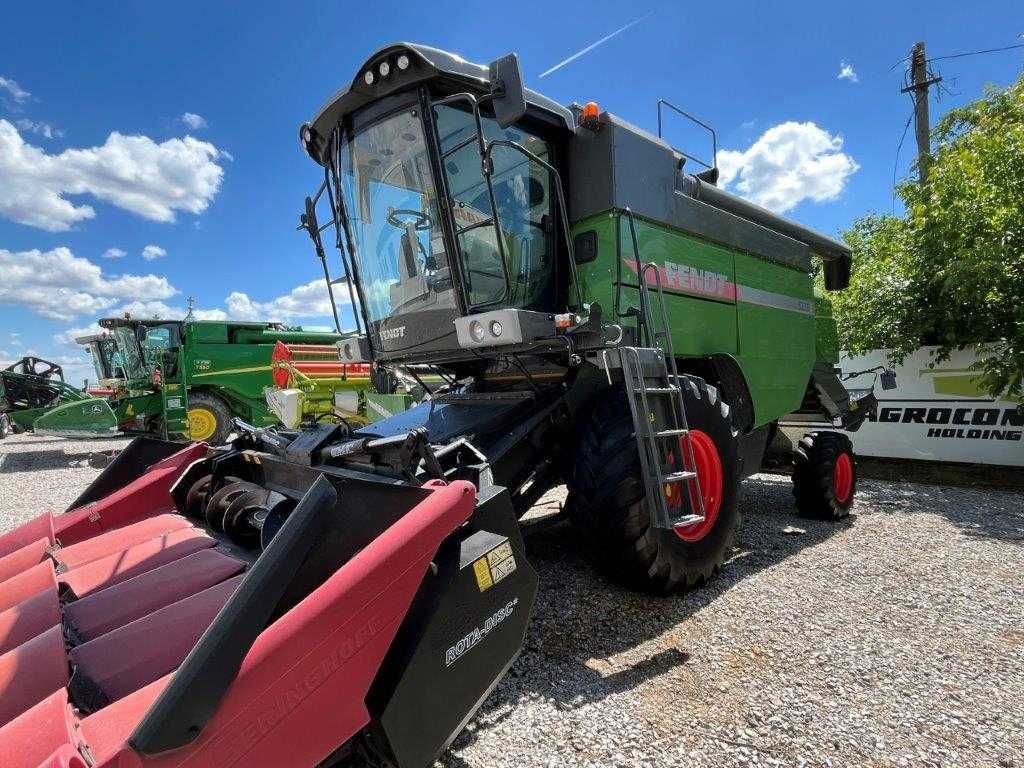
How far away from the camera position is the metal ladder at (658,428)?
2855 millimetres

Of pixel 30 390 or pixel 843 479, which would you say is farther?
pixel 30 390

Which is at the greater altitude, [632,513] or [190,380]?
[190,380]

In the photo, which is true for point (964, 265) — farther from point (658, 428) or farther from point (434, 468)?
point (434, 468)

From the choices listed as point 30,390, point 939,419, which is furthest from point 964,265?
point 30,390

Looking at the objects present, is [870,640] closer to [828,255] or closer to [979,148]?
[828,255]

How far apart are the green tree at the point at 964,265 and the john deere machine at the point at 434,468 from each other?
2711 millimetres

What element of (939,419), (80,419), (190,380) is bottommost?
(939,419)

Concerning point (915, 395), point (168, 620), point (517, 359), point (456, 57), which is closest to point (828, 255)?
point (915, 395)

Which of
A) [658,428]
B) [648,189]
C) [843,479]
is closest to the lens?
[658,428]

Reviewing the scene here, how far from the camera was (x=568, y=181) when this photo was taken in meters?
3.72

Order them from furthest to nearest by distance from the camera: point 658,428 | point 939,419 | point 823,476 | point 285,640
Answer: point 939,419, point 823,476, point 658,428, point 285,640

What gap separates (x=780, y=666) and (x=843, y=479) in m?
3.33

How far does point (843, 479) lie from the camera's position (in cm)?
525

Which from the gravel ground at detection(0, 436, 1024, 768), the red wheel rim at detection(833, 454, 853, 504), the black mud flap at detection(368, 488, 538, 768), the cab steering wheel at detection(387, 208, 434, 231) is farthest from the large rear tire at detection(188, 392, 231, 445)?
the black mud flap at detection(368, 488, 538, 768)
